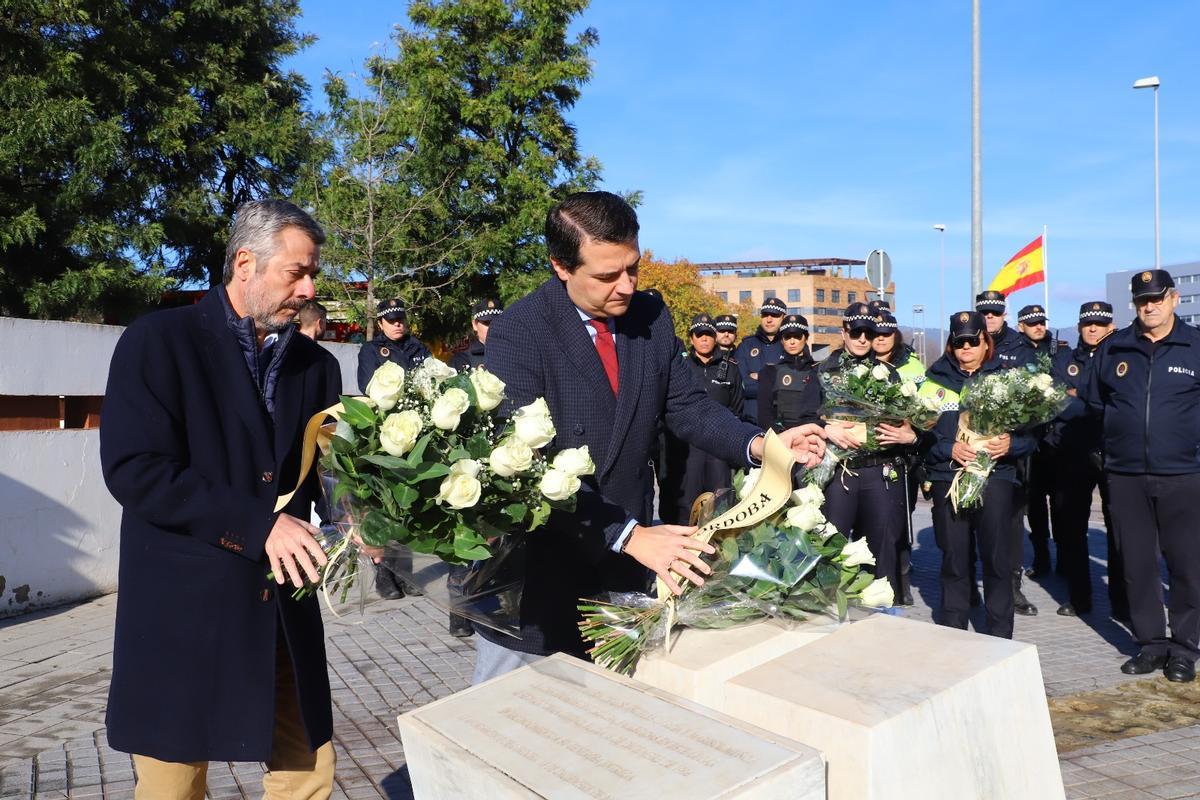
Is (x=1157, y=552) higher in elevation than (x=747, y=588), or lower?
lower

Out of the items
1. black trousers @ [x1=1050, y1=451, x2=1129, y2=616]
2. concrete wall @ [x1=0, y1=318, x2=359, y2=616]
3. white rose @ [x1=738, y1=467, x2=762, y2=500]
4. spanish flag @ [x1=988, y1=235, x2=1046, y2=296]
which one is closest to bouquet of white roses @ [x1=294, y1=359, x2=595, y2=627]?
white rose @ [x1=738, y1=467, x2=762, y2=500]

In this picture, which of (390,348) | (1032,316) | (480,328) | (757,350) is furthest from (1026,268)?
(390,348)

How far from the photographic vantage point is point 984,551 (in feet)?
22.2

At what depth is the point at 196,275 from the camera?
93.3 ft

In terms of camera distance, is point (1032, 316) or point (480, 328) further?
point (1032, 316)

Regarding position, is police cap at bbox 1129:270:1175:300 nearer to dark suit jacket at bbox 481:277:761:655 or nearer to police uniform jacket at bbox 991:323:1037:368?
police uniform jacket at bbox 991:323:1037:368

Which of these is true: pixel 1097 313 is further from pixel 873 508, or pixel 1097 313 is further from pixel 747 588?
pixel 747 588

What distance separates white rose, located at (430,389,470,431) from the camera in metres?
2.35

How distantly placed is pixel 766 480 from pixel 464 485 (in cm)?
76

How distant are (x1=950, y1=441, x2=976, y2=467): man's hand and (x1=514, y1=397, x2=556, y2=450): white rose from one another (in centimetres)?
490

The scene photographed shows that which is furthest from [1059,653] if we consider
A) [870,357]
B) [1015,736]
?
[1015,736]

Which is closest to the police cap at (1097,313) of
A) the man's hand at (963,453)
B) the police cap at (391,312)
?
the man's hand at (963,453)

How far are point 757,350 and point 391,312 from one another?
4204 millimetres

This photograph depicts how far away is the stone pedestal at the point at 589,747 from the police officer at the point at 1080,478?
6.50m
